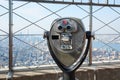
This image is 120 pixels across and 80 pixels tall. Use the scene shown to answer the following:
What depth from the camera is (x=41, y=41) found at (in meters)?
3.72

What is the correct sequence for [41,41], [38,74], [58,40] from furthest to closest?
[41,41]
[38,74]
[58,40]

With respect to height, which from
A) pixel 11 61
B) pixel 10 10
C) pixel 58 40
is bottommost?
pixel 11 61

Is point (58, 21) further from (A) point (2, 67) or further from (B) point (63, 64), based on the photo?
(A) point (2, 67)

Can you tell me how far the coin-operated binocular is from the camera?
175 cm

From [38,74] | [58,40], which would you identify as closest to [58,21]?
[58,40]

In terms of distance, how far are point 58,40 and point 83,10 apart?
7.10ft

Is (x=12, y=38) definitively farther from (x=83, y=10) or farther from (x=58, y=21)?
(x=58, y=21)

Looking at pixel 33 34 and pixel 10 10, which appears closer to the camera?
pixel 10 10

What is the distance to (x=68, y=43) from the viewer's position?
5.74ft

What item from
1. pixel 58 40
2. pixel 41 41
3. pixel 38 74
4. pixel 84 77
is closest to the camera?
pixel 58 40

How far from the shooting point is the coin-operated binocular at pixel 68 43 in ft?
5.74

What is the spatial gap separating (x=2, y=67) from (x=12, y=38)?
0.40 metres

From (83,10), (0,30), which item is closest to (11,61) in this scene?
(0,30)

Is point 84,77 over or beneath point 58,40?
beneath
